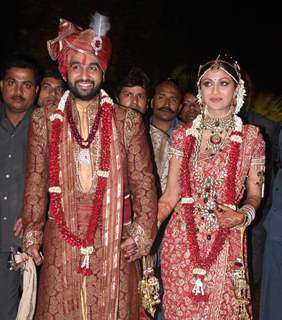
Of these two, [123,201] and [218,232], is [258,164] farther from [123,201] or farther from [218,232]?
[123,201]

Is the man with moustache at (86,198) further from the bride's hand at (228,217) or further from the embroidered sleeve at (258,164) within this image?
the embroidered sleeve at (258,164)

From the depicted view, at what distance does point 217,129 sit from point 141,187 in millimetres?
708

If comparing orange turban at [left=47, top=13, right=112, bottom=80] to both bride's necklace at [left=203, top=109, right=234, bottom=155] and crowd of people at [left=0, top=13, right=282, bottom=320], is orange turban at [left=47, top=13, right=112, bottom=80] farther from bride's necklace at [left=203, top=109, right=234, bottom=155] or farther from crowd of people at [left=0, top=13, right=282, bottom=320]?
bride's necklace at [left=203, top=109, right=234, bottom=155]

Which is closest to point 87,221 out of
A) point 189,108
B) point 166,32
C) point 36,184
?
point 36,184

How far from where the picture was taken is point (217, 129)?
3744 millimetres

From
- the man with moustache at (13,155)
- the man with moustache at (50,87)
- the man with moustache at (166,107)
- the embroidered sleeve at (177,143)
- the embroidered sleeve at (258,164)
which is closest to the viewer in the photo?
the embroidered sleeve at (258,164)

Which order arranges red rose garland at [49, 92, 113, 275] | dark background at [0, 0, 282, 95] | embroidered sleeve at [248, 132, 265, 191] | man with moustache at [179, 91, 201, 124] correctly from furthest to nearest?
dark background at [0, 0, 282, 95] < man with moustache at [179, 91, 201, 124] < embroidered sleeve at [248, 132, 265, 191] < red rose garland at [49, 92, 113, 275]

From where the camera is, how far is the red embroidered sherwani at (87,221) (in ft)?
11.4

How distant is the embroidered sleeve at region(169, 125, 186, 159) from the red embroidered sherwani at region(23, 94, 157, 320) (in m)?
0.33

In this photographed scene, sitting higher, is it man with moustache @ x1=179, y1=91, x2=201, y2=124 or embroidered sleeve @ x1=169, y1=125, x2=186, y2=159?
man with moustache @ x1=179, y1=91, x2=201, y2=124

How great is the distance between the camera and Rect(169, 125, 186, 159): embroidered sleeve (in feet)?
12.4

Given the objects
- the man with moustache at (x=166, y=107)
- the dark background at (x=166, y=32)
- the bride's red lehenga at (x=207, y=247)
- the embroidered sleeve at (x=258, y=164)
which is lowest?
the bride's red lehenga at (x=207, y=247)

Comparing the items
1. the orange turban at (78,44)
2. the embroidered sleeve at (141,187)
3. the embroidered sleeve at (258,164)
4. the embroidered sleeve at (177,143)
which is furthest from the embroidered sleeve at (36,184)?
the embroidered sleeve at (258,164)

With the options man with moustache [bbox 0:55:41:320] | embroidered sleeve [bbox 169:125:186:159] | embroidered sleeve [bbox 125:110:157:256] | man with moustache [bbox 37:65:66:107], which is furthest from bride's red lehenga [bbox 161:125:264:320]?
man with moustache [bbox 37:65:66:107]
